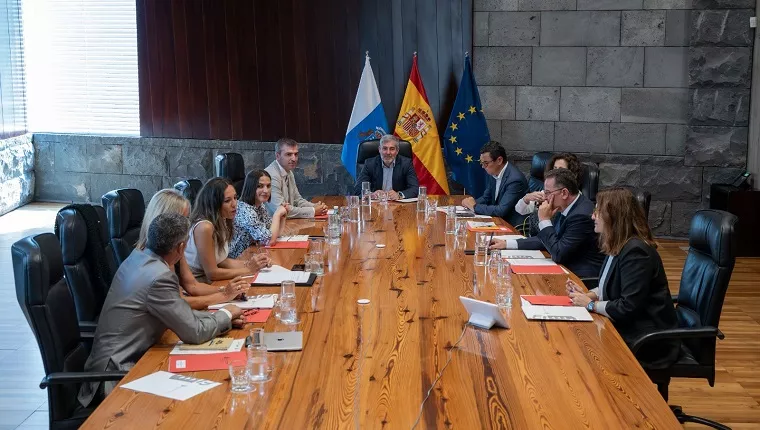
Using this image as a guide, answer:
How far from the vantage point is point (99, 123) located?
10.4m

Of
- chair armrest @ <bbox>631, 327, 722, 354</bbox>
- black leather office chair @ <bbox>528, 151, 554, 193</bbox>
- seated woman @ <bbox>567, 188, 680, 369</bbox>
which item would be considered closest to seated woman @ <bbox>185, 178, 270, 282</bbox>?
seated woman @ <bbox>567, 188, 680, 369</bbox>

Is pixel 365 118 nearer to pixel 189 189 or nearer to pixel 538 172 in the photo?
pixel 538 172

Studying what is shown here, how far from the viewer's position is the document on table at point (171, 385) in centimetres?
283

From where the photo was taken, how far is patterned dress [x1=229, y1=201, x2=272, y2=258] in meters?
5.24

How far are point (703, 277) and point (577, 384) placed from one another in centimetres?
158

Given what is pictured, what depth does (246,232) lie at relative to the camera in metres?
5.28

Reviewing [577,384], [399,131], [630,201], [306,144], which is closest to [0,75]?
[306,144]

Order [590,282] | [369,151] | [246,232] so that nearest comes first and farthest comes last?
[590,282] < [246,232] < [369,151]

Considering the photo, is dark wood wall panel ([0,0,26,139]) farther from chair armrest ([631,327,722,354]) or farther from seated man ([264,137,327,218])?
chair armrest ([631,327,722,354])

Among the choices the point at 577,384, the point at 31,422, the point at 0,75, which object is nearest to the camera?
the point at 577,384

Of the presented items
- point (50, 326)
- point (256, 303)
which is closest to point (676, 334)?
point (256, 303)

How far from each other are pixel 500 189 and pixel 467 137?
2004 millimetres

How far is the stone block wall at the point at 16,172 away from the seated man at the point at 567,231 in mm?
6556

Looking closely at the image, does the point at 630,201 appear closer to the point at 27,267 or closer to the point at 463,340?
the point at 463,340
